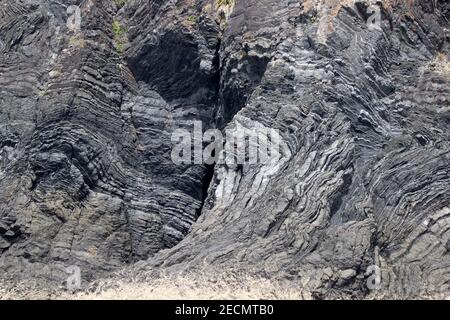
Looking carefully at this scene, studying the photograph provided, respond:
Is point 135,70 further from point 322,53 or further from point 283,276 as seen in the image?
point 283,276

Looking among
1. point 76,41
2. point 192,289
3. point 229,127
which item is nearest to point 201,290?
point 192,289

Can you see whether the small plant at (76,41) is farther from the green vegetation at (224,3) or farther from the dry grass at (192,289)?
the dry grass at (192,289)

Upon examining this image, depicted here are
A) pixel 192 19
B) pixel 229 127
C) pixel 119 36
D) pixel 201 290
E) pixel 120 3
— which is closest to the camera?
pixel 201 290

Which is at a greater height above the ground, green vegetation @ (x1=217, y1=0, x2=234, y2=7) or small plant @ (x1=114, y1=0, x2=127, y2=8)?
small plant @ (x1=114, y1=0, x2=127, y2=8)

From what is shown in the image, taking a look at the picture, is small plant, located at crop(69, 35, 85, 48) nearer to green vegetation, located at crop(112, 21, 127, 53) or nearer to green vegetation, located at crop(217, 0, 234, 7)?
green vegetation, located at crop(112, 21, 127, 53)

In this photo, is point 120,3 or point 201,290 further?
point 120,3

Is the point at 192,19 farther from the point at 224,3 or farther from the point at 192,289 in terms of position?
the point at 192,289

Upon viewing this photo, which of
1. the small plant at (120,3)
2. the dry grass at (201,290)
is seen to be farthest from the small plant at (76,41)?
the dry grass at (201,290)

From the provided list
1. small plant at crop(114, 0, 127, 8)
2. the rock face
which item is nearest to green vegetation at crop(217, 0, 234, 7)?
the rock face
